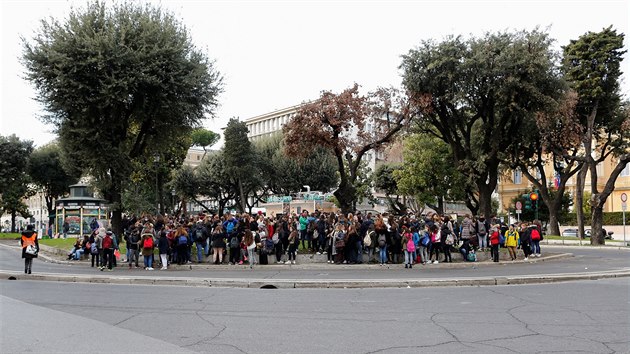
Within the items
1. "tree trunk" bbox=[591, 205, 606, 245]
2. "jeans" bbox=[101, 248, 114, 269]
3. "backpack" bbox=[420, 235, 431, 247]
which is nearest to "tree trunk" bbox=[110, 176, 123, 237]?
"jeans" bbox=[101, 248, 114, 269]

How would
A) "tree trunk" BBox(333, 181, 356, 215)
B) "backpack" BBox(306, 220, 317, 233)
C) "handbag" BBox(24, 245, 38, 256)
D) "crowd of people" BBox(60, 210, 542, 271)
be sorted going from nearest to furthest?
"handbag" BBox(24, 245, 38, 256)
"crowd of people" BBox(60, 210, 542, 271)
"backpack" BBox(306, 220, 317, 233)
"tree trunk" BBox(333, 181, 356, 215)

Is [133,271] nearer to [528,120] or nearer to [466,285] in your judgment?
[466,285]

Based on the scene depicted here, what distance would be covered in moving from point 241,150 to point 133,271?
4801 centimetres

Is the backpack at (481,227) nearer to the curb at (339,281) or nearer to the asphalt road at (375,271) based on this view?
the asphalt road at (375,271)

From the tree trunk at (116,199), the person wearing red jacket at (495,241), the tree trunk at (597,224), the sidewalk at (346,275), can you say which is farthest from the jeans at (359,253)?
the tree trunk at (597,224)

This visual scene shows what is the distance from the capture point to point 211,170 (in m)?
71.9

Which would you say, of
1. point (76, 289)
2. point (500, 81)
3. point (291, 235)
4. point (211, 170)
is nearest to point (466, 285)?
point (291, 235)

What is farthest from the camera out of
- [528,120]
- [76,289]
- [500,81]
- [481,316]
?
[528,120]

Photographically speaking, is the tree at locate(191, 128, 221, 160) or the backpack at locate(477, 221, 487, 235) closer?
the backpack at locate(477, 221, 487, 235)

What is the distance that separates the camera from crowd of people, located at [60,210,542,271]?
71.5 feet

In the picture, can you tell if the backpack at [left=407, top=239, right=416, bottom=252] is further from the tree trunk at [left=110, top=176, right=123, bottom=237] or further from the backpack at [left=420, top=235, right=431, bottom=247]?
the tree trunk at [left=110, top=176, right=123, bottom=237]

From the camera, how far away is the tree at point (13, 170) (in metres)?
65.6

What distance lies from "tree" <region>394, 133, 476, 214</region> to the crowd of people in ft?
95.9

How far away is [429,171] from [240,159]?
24.7 metres
